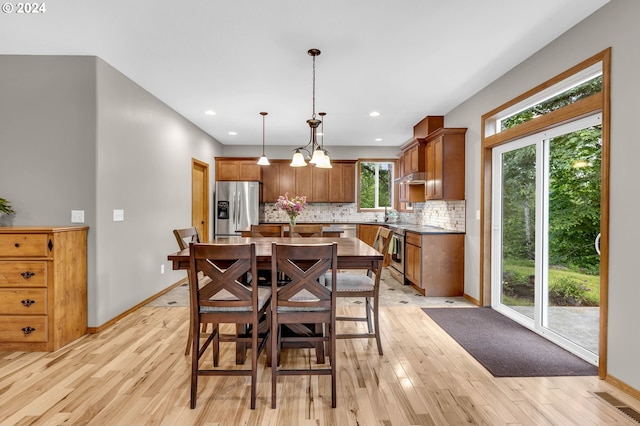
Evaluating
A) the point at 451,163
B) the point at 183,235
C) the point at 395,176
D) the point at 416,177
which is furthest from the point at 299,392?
the point at 395,176

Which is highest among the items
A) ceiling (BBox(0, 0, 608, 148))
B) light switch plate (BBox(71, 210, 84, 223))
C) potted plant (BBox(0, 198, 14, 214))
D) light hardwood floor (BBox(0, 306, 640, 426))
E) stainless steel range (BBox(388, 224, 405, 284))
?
ceiling (BBox(0, 0, 608, 148))

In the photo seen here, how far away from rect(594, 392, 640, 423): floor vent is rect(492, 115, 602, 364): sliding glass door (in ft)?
1.65

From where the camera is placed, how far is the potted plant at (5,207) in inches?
117

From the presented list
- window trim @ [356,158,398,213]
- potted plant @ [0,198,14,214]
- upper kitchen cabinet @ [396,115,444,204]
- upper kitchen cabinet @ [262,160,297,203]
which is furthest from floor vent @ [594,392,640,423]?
upper kitchen cabinet @ [262,160,297,203]

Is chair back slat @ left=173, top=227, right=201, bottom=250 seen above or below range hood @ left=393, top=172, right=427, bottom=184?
below

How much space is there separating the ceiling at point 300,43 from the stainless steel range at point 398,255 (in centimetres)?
207

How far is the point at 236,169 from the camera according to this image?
682 centimetres

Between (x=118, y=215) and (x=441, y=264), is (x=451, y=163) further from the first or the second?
(x=118, y=215)

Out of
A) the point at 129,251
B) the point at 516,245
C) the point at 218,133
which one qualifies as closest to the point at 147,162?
the point at 129,251

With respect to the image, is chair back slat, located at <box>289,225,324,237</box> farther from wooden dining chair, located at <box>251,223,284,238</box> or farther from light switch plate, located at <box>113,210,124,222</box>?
light switch plate, located at <box>113,210,124,222</box>

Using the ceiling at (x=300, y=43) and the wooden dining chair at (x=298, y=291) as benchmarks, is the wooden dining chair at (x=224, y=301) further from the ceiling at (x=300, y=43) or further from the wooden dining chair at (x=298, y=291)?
the ceiling at (x=300, y=43)

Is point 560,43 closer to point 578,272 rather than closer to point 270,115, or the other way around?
point 578,272

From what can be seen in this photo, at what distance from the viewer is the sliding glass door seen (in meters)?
2.63

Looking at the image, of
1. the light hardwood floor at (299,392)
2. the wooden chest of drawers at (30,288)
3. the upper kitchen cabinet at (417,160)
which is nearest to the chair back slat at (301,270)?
the light hardwood floor at (299,392)
